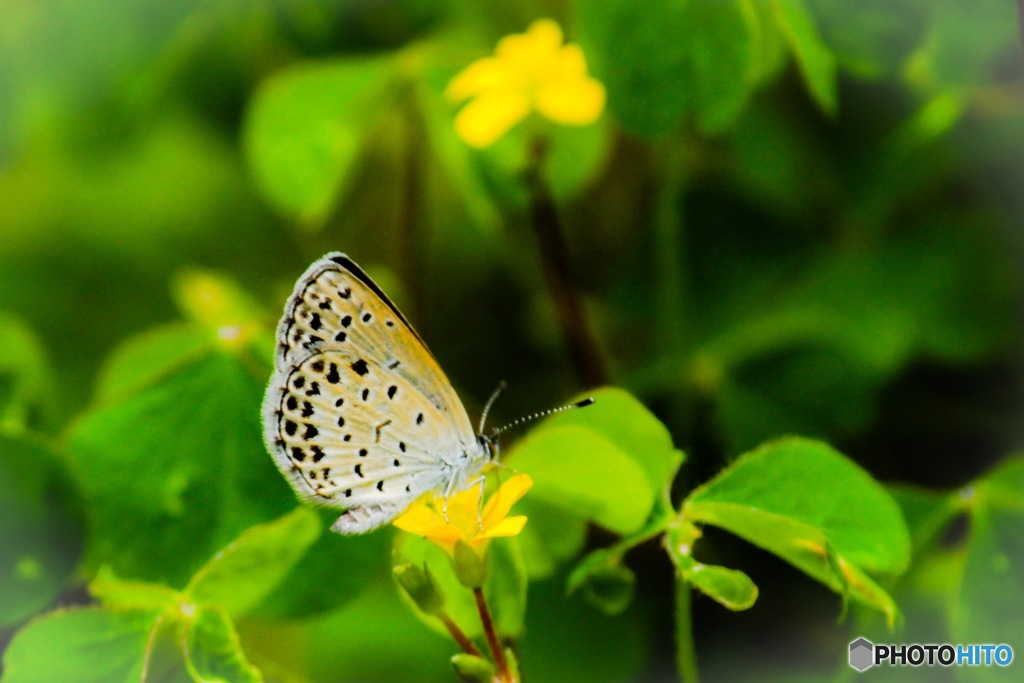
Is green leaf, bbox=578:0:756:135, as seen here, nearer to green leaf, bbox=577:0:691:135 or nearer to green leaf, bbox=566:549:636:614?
green leaf, bbox=577:0:691:135

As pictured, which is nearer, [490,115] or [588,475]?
[588,475]

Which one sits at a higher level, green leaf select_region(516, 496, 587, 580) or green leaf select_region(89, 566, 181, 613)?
green leaf select_region(89, 566, 181, 613)

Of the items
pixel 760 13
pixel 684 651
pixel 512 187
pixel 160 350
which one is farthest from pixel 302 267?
pixel 684 651

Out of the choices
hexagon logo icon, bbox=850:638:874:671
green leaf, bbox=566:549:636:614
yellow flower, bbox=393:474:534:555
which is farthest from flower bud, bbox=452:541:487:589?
hexagon logo icon, bbox=850:638:874:671

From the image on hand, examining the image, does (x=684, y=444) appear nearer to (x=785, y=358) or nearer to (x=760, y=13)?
(x=785, y=358)

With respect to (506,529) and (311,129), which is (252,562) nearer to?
Answer: (506,529)

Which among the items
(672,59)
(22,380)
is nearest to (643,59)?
(672,59)
